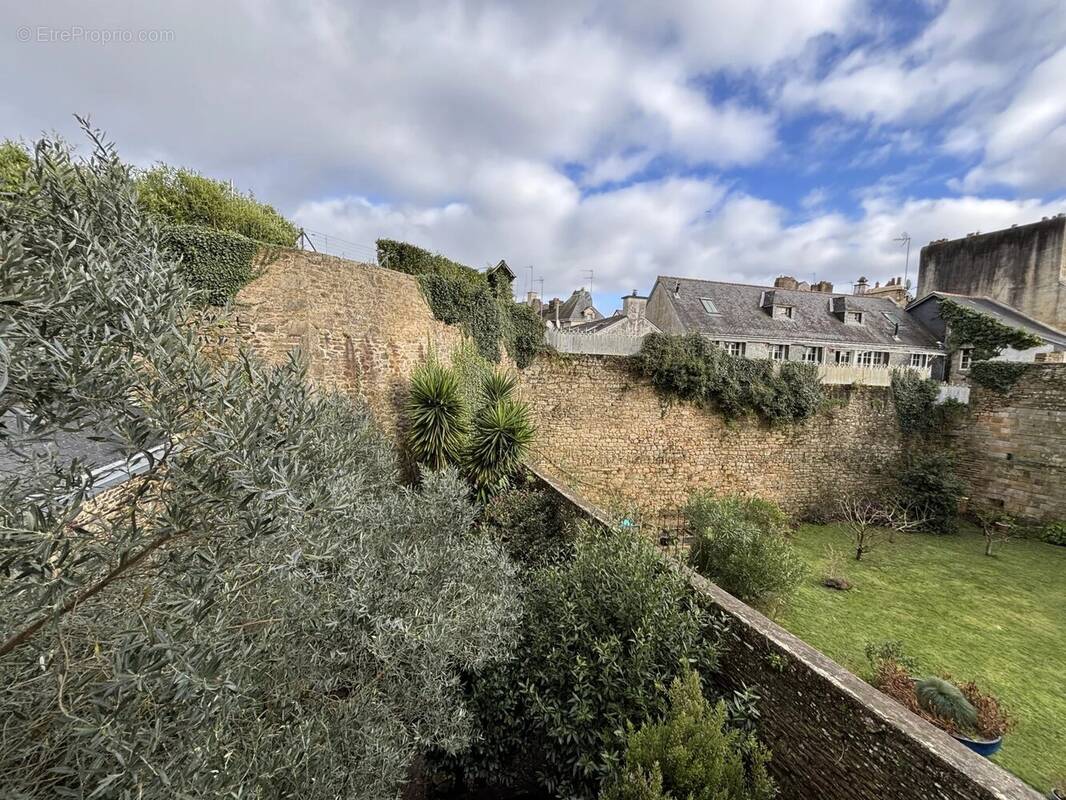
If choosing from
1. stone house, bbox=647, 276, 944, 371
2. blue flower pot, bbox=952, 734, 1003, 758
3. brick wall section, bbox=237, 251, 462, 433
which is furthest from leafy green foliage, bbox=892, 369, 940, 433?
brick wall section, bbox=237, 251, 462, 433

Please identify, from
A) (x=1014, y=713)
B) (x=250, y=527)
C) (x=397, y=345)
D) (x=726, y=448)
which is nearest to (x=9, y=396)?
(x=250, y=527)

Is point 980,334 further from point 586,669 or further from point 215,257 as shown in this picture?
point 215,257

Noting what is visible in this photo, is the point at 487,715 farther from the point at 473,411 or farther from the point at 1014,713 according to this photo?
the point at 1014,713

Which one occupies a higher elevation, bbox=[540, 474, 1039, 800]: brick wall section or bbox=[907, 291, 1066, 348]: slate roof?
bbox=[907, 291, 1066, 348]: slate roof

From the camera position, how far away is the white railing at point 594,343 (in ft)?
40.8

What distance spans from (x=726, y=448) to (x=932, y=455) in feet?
21.7

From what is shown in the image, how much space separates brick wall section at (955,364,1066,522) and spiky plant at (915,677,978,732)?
11.6 metres

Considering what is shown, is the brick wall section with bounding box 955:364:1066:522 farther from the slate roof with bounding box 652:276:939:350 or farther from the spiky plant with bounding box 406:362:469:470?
the spiky plant with bounding box 406:362:469:470

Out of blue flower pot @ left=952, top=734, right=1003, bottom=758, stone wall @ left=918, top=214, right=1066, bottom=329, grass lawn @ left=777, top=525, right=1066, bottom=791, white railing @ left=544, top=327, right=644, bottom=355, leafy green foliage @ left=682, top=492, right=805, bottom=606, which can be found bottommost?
grass lawn @ left=777, top=525, right=1066, bottom=791

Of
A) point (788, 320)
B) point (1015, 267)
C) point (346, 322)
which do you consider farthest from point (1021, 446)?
point (346, 322)

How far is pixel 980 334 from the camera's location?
54.2ft

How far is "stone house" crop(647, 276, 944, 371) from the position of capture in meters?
18.0

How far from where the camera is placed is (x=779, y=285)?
22.2m

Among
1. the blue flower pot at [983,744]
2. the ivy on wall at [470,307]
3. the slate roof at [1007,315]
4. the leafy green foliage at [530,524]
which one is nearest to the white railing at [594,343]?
the ivy on wall at [470,307]
